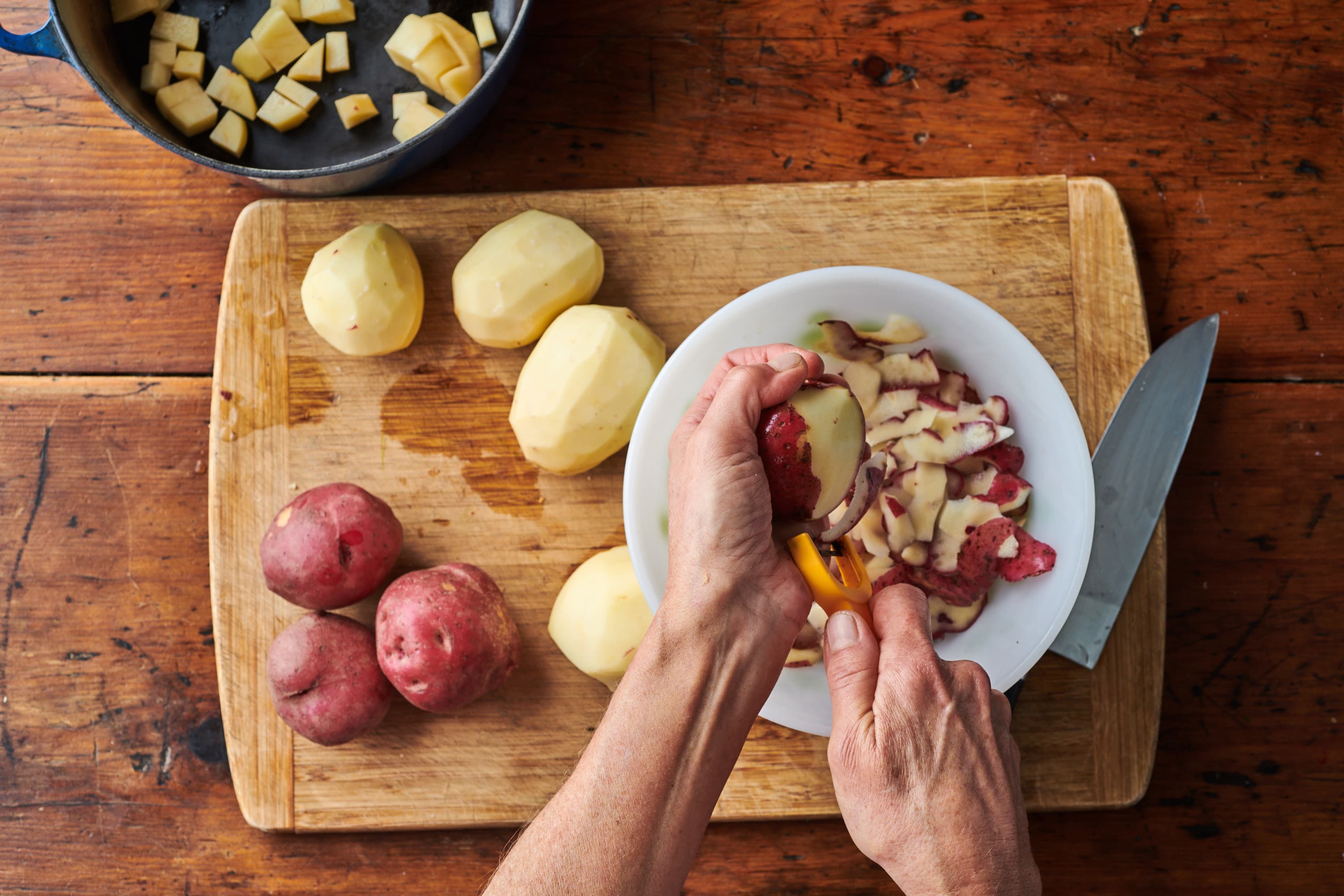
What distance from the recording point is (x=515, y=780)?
6.21 ft

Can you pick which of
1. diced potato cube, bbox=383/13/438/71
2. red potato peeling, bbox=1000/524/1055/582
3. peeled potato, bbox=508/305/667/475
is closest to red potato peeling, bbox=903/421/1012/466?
red potato peeling, bbox=1000/524/1055/582

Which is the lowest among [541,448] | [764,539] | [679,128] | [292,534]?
[292,534]

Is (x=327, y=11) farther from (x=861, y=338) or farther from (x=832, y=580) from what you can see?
(x=832, y=580)

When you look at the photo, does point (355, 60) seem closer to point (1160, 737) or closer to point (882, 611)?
point (882, 611)

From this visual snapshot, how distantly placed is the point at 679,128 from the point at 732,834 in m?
1.60

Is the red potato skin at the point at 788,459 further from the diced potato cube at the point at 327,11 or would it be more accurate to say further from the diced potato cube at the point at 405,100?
the diced potato cube at the point at 327,11

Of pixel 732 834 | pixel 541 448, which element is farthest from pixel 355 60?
pixel 732 834

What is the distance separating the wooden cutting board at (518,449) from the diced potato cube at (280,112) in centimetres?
18

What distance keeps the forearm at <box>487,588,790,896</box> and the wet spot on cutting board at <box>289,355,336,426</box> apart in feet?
3.13

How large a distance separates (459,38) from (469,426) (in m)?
0.84

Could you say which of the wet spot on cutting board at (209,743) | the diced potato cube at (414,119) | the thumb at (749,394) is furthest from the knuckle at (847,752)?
the diced potato cube at (414,119)

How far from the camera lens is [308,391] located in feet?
6.40

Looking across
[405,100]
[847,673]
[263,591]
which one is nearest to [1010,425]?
[847,673]

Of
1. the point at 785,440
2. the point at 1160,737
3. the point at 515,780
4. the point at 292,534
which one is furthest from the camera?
the point at 1160,737
